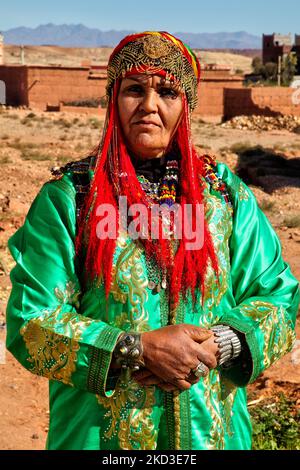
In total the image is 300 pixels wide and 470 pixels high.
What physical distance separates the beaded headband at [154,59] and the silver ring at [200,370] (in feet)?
2.39

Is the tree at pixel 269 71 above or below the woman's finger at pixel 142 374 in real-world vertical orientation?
above

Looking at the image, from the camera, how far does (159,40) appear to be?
75.0 inches

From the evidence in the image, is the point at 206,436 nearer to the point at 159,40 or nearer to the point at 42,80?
the point at 159,40

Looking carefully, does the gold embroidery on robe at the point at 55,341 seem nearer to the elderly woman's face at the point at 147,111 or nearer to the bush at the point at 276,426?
the elderly woman's face at the point at 147,111

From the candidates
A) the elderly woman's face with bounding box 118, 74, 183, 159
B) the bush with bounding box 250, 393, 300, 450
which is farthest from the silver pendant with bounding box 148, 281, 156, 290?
the bush with bounding box 250, 393, 300, 450

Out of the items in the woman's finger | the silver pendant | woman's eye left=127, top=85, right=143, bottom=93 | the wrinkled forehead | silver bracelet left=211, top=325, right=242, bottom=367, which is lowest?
the woman's finger

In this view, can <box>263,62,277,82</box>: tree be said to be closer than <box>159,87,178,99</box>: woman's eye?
No

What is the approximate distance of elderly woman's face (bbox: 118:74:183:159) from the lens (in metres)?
1.87

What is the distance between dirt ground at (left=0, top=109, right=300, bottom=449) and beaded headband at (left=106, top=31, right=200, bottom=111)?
2.90 metres

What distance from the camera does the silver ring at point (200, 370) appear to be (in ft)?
5.60

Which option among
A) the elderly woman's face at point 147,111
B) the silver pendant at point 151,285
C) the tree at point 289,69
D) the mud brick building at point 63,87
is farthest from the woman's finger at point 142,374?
the tree at point 289,69

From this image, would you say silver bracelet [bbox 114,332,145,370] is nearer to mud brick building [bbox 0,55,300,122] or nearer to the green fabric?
the green fabric

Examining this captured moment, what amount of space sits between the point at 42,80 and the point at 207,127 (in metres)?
7.45

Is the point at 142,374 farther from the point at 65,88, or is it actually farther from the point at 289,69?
the point at 289,69
